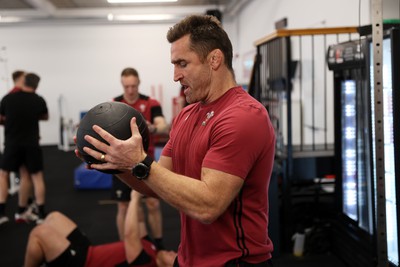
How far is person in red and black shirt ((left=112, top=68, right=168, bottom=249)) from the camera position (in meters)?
3.45

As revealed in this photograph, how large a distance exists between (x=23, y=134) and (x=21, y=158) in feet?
0.87

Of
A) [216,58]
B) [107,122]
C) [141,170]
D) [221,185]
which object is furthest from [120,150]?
[216,58]

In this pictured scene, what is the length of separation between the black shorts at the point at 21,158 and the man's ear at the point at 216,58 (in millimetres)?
3663

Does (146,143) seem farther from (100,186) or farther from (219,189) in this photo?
(100,186)

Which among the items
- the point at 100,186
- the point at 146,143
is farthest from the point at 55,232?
the point at 100,186

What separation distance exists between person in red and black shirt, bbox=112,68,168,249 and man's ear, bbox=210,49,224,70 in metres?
1.97

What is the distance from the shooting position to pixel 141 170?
1.21 m

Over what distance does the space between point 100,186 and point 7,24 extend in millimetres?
5975

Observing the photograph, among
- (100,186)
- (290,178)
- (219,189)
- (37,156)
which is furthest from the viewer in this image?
(100,186)

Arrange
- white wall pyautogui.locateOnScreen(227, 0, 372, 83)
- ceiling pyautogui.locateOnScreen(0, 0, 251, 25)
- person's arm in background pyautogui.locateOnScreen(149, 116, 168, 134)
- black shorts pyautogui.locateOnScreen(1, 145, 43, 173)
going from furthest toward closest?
ceiling pyautogui.locateOnScreen(0, 0, 251, 25), black shorts pyautogui.locateOnScreen(1, 145, 43, 173), white wall pyautogui.locateOnScreen(227, 0, 372, 83), person's arm in background pyautogui.locateOnScreen(149, 116, 168, 134)

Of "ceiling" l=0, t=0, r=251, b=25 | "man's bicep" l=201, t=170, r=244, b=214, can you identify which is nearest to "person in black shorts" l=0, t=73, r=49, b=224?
"man's bicep" l=201, t=170, r=244, b=214

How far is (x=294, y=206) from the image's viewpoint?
13.1 ft

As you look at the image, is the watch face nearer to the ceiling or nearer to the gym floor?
the gym floor

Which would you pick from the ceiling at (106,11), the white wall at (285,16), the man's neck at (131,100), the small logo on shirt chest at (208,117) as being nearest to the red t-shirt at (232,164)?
the small logo on shirt chest at (208,117)
